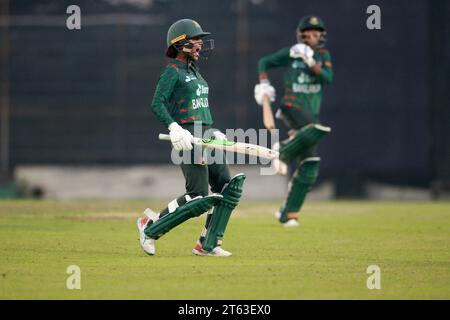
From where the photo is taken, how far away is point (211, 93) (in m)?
18.6

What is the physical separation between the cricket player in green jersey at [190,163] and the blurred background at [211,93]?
27.7ft

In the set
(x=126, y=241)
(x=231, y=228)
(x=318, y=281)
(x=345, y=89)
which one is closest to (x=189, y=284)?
(x=318, y=281)

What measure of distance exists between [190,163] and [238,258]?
998 mm

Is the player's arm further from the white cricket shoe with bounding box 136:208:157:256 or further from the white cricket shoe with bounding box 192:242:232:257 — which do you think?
the white cricket shoe with bounding box 192:242:232:257

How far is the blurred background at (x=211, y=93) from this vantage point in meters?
18.0

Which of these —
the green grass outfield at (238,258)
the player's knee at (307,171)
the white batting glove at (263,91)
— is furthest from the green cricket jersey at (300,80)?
the green grass outfield at (238,258)

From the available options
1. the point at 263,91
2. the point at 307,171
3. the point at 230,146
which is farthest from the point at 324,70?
the point at 230,146

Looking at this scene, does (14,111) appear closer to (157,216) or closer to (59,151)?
(59,151)

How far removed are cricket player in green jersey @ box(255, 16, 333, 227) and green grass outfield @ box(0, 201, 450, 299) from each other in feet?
1.58

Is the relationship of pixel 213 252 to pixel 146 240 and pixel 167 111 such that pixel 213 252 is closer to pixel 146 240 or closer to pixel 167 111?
pixel 146 240

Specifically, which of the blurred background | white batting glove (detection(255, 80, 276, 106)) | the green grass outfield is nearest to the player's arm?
the green grass outfield

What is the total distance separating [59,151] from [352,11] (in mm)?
5580

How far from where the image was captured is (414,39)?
1806 centimetres

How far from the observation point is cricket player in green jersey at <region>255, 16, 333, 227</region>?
1288 centimetres
